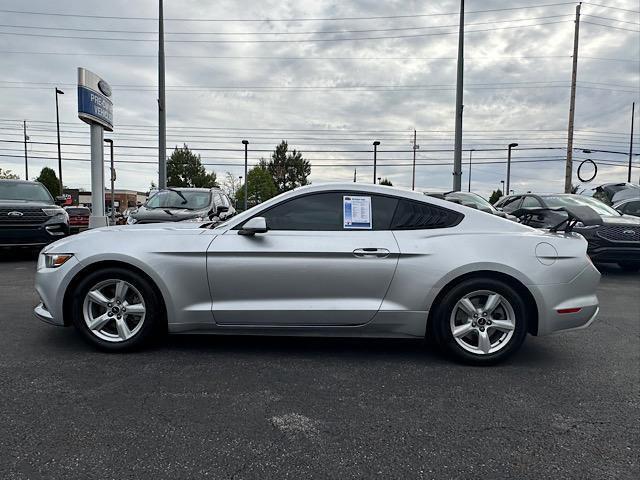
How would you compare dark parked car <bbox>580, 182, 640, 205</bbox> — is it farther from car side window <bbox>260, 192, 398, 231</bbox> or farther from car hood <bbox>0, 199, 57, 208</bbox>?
car hood <bbox>0, 199, 57, 208</bbox>

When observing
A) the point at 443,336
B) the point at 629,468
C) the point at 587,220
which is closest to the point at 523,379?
the point at 443,336

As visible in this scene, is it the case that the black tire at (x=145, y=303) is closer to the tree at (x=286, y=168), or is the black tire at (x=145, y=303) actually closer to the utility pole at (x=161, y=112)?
the utility pole at (x=161, y=112)

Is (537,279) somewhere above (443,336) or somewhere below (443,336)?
above

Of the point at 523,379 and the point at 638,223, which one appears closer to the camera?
the point at 523,379

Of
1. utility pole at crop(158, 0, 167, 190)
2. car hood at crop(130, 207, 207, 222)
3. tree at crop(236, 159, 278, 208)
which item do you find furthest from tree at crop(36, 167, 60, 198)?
car hood at crop(130, 207, 207, 222)

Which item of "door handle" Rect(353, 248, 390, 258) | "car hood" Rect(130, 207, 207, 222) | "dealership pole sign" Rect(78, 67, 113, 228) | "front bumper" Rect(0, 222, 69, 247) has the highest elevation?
"dealership pole sign" Rect(78, 67, 113, 228)

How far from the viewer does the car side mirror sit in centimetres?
347

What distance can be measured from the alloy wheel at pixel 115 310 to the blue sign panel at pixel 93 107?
7.93m

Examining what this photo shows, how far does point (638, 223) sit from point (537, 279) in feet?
20.2

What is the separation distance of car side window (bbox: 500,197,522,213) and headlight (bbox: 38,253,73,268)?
392 inches

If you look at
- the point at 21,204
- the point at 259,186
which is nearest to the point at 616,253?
the point at 21,204

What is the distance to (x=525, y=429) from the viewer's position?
8.45 feet

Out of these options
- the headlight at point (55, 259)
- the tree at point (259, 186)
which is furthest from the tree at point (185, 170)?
the headlight at point (55, 259)

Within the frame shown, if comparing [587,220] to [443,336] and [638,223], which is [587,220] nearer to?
[443,336]
